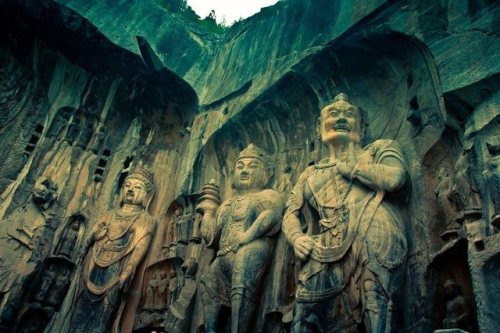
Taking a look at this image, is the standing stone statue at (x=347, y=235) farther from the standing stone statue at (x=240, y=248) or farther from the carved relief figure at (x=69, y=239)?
the carved relief figure at (x=69, y=239)

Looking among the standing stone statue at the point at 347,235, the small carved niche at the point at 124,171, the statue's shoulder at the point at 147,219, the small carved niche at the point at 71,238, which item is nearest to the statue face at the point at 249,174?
the standing stone statue at the point at 347,235

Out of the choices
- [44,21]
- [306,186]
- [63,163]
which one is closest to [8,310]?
[63,163]

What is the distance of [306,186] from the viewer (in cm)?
565

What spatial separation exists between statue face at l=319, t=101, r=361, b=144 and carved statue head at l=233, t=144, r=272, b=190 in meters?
1.03

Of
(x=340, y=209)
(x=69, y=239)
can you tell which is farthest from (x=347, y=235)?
(x=69, y=239)

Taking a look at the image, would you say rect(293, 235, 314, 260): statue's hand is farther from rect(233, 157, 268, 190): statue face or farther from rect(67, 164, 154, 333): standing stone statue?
rect(67, 164, 154, 333): standing stone statue

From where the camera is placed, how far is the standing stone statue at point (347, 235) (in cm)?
445

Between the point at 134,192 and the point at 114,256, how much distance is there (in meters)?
1.12

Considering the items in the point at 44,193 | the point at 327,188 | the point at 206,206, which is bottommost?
the point at 327,188

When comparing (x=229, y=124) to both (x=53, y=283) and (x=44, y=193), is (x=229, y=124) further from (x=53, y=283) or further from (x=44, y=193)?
(x=53, y=283)

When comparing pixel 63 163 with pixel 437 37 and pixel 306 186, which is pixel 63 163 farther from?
pixel 437 37

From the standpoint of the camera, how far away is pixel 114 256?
22.5 ft

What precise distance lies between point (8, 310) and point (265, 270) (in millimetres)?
3323

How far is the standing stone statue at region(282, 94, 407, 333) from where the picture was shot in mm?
4453
